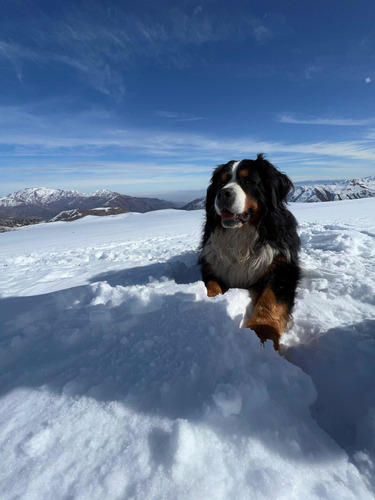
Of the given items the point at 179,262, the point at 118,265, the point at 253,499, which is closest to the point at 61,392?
the point at 253,499

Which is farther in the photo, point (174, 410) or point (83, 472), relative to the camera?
point (174, 410)

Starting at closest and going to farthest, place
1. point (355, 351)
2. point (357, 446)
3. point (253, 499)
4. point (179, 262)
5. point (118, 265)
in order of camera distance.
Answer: point (253, 499), point (357, 446), point (355, 351), point (179, 262), point (118, 265)

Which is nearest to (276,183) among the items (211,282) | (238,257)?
(238,257)

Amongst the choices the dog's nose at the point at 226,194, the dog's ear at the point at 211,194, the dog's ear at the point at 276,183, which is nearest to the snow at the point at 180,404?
the dog's nose at the point at 226,194

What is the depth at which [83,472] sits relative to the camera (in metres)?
0.98

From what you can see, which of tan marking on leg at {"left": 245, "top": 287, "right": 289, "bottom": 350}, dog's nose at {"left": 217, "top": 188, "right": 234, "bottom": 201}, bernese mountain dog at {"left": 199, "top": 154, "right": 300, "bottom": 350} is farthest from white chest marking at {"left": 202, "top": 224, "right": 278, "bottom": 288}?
tan marking on leg at {"left": 245, "top": 287, "right": 289, "bottom": 350}

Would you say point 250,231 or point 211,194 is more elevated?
point 211,194

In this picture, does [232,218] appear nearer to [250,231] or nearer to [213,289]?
[250,231]

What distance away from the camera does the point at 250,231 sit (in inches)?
145

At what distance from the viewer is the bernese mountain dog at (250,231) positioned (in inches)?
135

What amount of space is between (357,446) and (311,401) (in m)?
0.26

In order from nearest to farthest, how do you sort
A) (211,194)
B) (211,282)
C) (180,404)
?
(180,404)
(211,282)
(211,194)

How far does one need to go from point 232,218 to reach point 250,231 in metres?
0.36

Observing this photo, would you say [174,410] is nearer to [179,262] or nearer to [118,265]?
[179,262]
